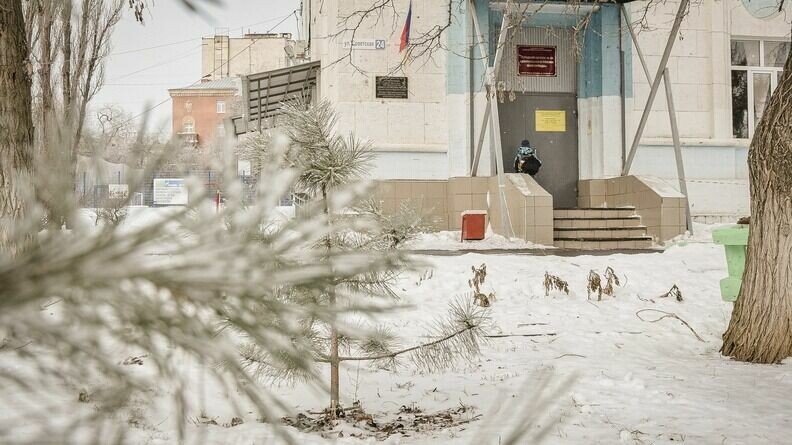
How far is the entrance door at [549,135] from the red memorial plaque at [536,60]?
1.41 ft

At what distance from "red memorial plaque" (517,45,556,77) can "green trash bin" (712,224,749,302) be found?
838 centimetres

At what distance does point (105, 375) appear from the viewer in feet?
2.13

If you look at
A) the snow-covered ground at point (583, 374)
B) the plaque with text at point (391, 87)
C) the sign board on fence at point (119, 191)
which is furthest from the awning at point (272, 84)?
the sign board on fence at point (119, 191)

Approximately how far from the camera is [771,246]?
5.13 m

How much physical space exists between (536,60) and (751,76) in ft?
14.3

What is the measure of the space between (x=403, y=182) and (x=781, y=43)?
26.9 feet

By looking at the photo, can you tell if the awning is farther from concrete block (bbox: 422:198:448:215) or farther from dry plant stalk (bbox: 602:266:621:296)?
dry plant stalk (bbox: 602:266:621:296)

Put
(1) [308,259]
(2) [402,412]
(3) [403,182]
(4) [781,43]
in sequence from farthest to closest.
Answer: (4) [781,43], (3) [403,182], (2) [402,412], (1) [308,259]

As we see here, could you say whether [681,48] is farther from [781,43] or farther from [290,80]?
[290,80]

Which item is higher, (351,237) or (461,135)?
(461,135)

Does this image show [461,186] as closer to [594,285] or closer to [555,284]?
[555,284]

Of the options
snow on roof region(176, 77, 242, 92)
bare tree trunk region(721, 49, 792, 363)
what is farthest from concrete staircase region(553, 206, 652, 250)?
snow on roof region(176, 77, 242, 92)

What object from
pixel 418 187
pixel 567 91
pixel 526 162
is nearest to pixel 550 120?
pixel 567 91

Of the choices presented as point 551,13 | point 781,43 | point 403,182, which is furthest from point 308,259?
point 781,43
